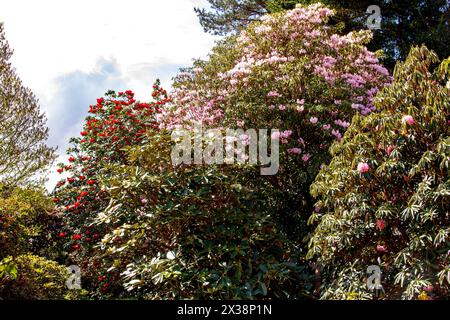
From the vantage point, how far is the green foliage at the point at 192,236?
4.50 m

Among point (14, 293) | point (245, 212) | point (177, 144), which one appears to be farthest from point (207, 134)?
point (14, 293)

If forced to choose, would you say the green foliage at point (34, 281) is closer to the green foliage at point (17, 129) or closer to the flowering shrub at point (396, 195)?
the flowering shrub at point (396, 195)

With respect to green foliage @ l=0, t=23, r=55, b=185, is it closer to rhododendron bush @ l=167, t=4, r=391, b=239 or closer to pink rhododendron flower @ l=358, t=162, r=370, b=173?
rhododendron bush @ l=167, t=4, r=391, b=239

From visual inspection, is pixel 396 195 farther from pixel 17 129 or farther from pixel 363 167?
pixel 17 129

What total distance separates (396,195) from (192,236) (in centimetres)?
206

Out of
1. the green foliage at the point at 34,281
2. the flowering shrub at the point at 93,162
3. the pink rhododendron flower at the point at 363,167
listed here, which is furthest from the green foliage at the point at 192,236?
the flowering shrub at the point at 93,162

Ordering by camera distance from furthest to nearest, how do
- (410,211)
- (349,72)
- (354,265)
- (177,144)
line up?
(349,72) → (177,144) → (354,265) → (410,211)

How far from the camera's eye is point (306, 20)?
908cm

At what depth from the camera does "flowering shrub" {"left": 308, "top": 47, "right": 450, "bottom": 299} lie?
14.4ft

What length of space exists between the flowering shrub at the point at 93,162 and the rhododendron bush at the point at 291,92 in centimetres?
110

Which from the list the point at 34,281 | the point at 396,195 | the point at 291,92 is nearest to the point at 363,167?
the point at 396,195

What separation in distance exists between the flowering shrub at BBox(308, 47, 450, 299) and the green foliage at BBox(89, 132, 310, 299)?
21.4 inches
